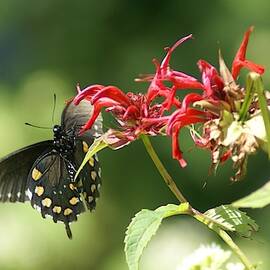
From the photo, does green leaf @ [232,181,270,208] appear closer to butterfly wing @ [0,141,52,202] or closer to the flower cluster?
the flower cluster

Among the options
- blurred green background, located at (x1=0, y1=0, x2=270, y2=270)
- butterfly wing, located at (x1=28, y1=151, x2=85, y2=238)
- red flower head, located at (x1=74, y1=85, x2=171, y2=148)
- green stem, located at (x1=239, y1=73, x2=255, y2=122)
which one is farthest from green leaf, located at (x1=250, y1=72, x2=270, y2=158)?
blurred green background, located at (x1=0, y1=0, x2=270, y2=270)

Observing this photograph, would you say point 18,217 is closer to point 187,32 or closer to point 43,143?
point 43,143

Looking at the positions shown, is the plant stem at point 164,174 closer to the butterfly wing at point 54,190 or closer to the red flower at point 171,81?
the red flower at point 171,81

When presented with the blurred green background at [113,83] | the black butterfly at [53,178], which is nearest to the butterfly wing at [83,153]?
the black butterfly at [53,178]

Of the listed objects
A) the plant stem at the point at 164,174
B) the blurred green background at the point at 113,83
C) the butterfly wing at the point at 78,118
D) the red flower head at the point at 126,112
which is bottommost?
the blurred green background at the point at 113,83

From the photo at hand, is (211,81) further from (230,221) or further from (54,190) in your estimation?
(54,190)

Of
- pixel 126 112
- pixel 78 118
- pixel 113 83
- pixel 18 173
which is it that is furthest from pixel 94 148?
pixel 113 83

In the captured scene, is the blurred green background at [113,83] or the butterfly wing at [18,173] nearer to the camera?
the butterfly wing at [18,173]

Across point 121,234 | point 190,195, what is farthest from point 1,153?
point 190,195
